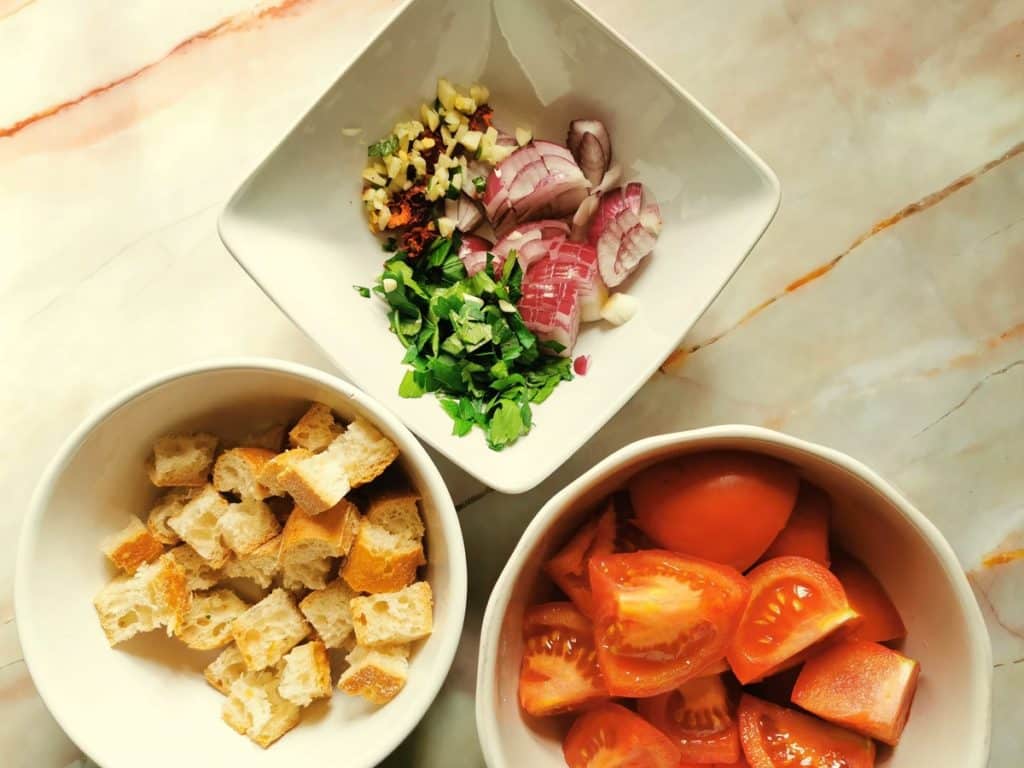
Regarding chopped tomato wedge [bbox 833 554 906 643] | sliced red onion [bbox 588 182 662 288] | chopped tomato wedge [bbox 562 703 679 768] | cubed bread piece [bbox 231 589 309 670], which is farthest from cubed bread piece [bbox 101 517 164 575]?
chopped tomato wedge [bbox 833 554 906 643]

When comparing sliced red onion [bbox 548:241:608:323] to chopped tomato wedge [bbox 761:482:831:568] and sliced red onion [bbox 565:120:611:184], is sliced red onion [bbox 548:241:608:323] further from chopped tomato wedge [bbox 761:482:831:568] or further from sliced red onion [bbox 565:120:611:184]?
chopped tomato wedge [bbox 761:482:831:568]

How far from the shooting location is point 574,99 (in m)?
1.08

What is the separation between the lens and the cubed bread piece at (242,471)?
3.09 feet

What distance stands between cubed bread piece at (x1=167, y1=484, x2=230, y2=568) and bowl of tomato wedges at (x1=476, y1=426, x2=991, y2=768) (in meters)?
0.33

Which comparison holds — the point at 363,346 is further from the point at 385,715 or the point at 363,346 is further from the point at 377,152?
the point at 385,715

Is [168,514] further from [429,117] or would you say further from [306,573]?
[429,117]

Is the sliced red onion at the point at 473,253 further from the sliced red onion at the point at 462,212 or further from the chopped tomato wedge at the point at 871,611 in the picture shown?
the chopped tomato wedge at the point at 871,611

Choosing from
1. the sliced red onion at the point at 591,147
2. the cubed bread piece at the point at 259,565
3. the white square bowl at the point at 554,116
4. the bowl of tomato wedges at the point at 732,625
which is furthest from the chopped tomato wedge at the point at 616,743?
the sliced red onion at the point at 591,147

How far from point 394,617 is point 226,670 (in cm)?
23

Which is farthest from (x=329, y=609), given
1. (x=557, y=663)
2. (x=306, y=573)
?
(x=557, y=663)

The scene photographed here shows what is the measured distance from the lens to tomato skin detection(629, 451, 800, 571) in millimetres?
839

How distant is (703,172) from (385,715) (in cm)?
67

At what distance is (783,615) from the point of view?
2.72 feet

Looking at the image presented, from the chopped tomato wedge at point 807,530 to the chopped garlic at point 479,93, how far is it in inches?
22.9
